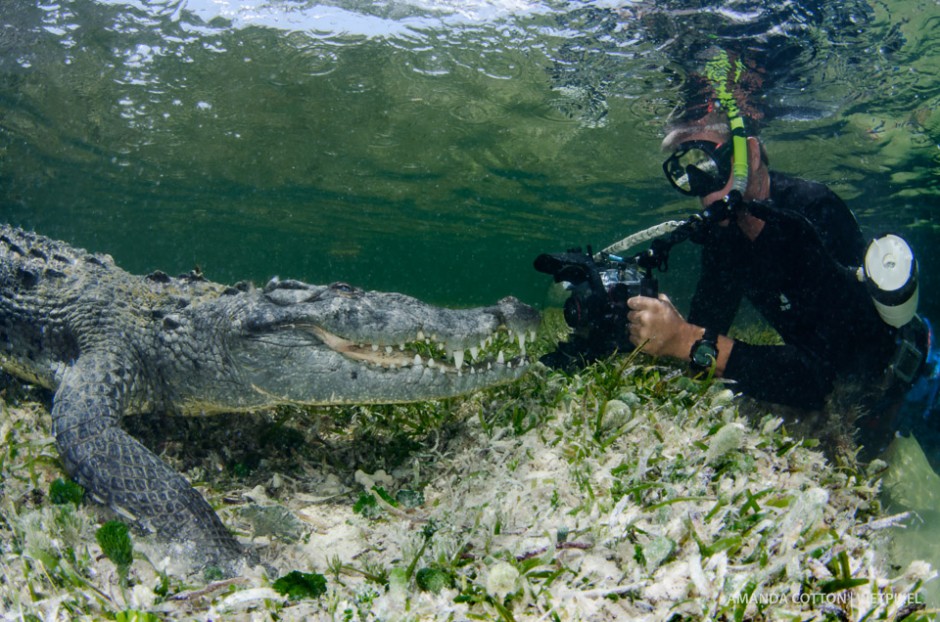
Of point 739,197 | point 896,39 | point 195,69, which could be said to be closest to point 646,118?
point 896,39

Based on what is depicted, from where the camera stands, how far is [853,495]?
2287 mm

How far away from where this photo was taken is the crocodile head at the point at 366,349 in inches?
106

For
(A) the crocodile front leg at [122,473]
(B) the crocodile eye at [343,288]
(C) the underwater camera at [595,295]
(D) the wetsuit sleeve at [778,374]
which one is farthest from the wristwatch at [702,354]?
(A) the crocodile front leg at [122,473]

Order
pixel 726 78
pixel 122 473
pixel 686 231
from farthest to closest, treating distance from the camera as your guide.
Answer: pixel 726 78
pixel 686 231
pixel 122 473

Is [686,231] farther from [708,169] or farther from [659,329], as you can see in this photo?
[708,169]

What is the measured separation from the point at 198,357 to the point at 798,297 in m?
4.49

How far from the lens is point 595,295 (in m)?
3.61

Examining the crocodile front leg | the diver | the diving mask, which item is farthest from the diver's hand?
the crocodile front leg

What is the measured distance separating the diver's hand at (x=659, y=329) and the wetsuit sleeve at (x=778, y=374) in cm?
36

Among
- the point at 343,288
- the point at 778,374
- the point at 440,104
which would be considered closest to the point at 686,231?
the point at 778,374

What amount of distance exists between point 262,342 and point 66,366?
1.32 m

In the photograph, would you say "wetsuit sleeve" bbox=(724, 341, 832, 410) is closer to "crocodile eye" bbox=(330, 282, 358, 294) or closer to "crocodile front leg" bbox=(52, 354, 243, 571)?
"crocodile eye" bbox=(330, 282, 358, 294)

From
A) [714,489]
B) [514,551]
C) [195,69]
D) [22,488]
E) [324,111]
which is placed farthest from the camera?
[324,111]

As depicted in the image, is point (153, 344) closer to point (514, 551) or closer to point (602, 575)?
point (514, 551)
